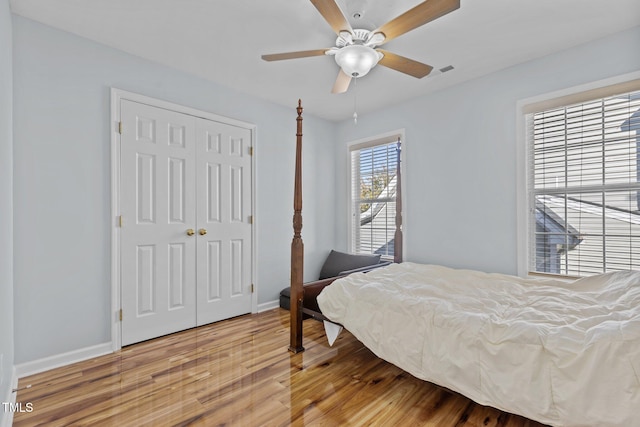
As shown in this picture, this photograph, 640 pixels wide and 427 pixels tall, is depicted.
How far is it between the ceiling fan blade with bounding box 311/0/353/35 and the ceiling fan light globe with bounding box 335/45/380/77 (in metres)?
0.12

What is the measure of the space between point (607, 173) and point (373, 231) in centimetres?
241

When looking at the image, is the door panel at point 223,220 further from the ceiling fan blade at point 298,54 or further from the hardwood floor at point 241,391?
the ceiling fan blade at point 298,54

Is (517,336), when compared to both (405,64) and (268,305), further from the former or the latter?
(268,305)

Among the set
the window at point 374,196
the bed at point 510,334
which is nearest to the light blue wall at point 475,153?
the window at point 374,196

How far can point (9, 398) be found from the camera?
185 centimetres

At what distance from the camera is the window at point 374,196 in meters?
3.98

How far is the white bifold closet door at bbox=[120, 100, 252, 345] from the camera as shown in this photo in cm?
271

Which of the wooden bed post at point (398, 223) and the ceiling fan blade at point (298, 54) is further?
the wooden bed post at point (398, 223)

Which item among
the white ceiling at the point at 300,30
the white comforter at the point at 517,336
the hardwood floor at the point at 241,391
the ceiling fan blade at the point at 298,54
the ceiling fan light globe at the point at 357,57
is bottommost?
the hardwood floor at the point at 241,391

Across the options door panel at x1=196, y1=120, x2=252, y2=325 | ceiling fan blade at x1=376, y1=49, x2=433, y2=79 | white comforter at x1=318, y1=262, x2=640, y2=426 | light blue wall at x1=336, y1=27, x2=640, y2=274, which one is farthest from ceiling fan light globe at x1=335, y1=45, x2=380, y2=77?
door panel at x1=196, y1=120, x2=252, y2=325

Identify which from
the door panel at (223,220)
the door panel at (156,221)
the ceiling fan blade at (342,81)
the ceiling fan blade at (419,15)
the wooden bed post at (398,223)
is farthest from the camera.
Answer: the wooden bed post at (398,223)

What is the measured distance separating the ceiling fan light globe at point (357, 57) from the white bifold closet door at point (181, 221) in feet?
5.97

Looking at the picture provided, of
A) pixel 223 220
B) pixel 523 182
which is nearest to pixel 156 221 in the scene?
pixel 223 220

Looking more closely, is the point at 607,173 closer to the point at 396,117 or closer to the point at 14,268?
the point at 396,117
